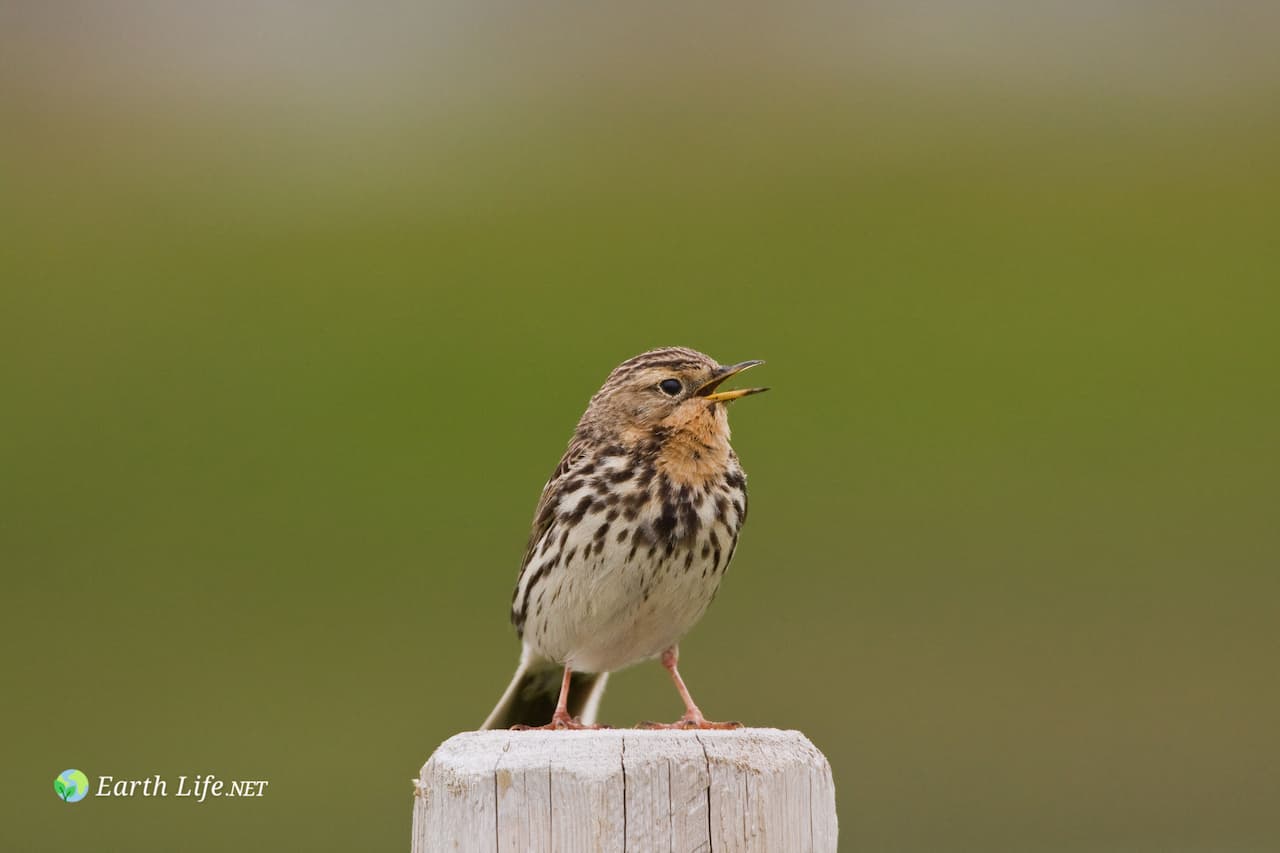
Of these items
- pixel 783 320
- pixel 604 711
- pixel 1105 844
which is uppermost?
pixel 783 320

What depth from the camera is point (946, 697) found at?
14422mm

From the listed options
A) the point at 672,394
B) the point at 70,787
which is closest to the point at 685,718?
the point at 672,394

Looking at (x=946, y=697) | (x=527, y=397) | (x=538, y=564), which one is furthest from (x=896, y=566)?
(x=538, y=564)

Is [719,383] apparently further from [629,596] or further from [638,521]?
[629,596]

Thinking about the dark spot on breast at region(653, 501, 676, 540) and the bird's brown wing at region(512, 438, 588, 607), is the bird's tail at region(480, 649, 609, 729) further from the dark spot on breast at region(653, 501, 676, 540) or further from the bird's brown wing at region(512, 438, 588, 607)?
the dark spot on breast at region(653, 501, 676, 540)

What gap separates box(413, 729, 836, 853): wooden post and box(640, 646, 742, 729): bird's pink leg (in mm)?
491

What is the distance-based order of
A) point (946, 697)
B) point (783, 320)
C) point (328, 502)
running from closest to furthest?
point (946, 697) < point (328, 502) < point (783, 320)

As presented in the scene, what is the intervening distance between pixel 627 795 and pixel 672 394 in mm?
2742

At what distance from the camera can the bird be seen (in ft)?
22.7

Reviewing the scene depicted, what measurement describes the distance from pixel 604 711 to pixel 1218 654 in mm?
5514

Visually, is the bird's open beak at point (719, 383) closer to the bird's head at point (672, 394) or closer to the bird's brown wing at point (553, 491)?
the bird's head at point (672, 394)

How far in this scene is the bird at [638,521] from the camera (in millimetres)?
6922

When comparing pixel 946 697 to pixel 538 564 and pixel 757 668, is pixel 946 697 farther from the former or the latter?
pixel 538 564

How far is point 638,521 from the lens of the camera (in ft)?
22.8
